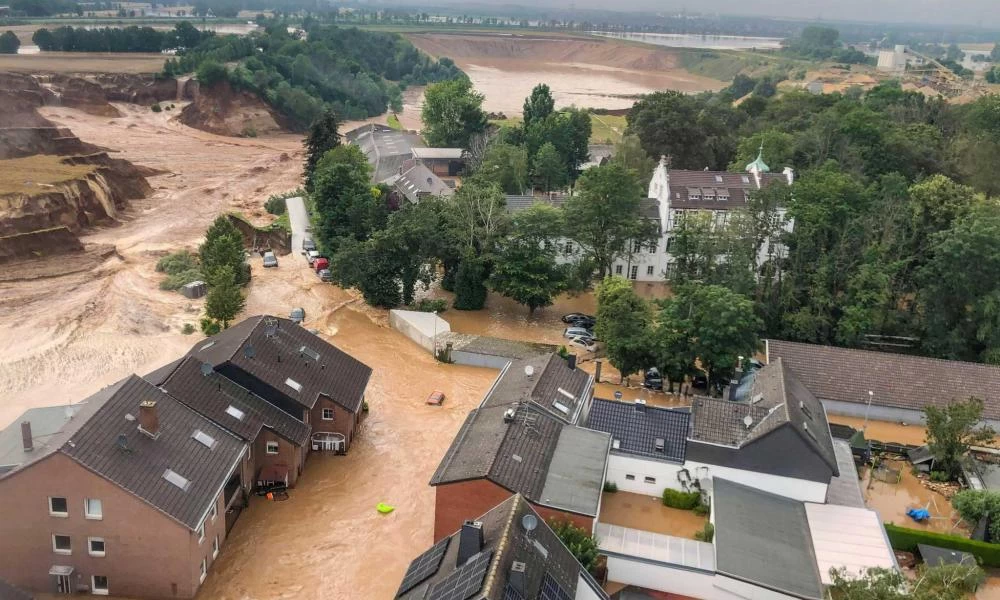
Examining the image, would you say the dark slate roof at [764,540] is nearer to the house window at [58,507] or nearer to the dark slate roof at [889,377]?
the dark slate roof at [889,377]

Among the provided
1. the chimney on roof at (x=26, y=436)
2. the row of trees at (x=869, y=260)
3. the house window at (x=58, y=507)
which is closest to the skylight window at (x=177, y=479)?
the house window at (x=58, y=507)

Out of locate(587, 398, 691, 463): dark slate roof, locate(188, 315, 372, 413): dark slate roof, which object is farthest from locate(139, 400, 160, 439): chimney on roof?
locate(587, 398, 691, 463): dark slate roof

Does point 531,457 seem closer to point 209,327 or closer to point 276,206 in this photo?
point 209,327

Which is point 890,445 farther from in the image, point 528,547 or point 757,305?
point 528,547

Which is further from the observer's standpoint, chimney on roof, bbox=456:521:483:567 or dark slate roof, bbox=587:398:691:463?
dark slate roof, bbox=587:398:691:463

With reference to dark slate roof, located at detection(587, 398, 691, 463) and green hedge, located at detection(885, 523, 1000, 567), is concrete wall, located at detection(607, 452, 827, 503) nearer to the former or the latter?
dark slate roof, located at detection(587, 398, 691, 463)

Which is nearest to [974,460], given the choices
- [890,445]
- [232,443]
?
[890,445]
